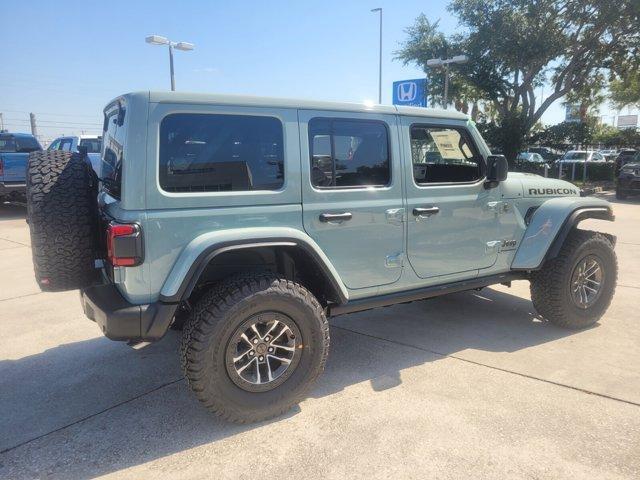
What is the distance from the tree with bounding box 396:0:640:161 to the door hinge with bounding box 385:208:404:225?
1868 centimetres

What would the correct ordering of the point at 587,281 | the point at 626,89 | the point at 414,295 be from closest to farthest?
the point at 414,295, the point at 587,281, the point at 626,89

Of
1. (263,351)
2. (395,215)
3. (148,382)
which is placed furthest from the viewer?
(148,382)

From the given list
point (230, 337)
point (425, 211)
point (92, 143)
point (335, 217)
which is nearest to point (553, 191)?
point (425, 211)

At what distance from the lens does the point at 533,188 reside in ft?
13.9

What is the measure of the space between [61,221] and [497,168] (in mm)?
3014

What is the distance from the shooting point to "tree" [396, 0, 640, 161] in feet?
62.3

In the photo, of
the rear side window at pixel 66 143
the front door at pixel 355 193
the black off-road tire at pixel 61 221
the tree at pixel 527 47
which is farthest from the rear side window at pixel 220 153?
the tree at pixel 527 47

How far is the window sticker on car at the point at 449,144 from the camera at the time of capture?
12.6ft

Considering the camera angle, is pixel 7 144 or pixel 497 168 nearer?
pixel 497 168

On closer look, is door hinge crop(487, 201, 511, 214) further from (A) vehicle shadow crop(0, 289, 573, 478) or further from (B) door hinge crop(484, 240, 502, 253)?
(A) vehicle shadow crop(0, 289, 573, 478)

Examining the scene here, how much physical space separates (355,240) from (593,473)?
1812 millimetres

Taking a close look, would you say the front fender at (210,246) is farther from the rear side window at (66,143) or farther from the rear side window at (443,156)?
the rear side window at (66,143)

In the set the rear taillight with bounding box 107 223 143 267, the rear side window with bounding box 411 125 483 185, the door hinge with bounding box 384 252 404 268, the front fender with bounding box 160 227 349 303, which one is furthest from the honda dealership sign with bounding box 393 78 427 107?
the rear taillight with bounding box 107 223 143 267

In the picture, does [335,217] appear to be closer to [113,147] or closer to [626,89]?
[113,147]
